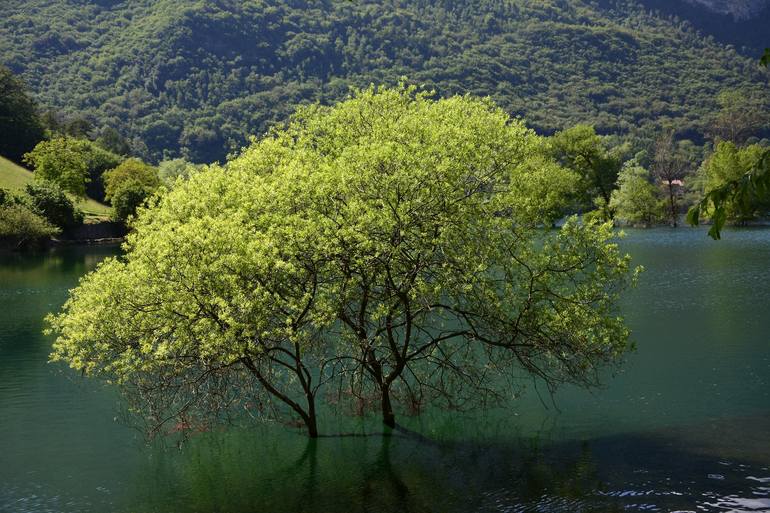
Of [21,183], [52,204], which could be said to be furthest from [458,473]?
[21,183]

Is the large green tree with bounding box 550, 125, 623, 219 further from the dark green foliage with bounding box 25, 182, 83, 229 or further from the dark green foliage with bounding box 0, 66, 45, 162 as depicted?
the dark green foliage with bounding box 0, 66, 45, 162

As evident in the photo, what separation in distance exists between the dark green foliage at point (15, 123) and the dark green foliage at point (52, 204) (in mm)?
30773

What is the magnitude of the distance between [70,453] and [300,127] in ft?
41.9

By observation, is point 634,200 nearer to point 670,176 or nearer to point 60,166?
point 670,176

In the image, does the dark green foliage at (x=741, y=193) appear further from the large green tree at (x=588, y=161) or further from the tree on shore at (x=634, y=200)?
the large green tree at (x=588, y=161)

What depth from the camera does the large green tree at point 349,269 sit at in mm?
20859

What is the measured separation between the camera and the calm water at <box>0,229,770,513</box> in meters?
19.6

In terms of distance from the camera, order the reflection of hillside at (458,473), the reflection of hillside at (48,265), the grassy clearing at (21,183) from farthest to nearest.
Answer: the grassy clearing at (21,183)
the reflection of hillside at (48,265)
the reflection of hillside at (458,473)

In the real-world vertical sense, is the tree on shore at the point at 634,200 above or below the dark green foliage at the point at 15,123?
below

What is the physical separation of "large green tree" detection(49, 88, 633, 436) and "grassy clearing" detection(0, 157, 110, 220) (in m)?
99.4

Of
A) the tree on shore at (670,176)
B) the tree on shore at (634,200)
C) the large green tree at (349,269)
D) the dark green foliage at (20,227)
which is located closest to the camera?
the large green tree at (349,269)

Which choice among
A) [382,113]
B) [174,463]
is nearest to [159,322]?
[174,463]

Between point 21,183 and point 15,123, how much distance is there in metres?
23.2

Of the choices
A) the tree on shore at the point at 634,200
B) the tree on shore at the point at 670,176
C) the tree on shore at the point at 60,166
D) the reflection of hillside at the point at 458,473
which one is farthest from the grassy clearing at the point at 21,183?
the reflection of hillside at the point at 458,473
